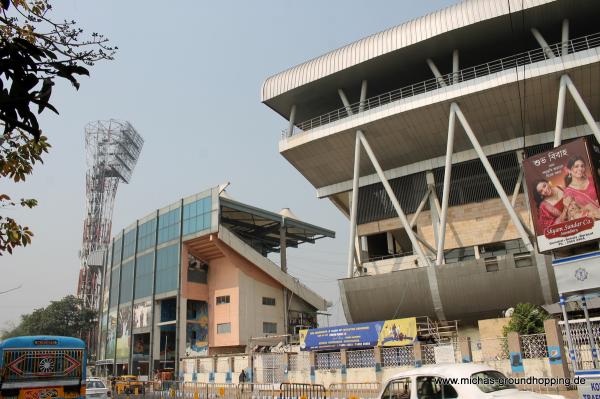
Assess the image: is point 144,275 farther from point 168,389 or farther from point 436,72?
point 436,72

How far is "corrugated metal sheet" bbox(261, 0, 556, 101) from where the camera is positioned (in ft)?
101

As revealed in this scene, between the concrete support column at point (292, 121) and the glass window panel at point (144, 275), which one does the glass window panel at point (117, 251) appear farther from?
the concrete support column at point (292, 121)

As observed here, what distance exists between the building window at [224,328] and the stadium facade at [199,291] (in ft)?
0.32

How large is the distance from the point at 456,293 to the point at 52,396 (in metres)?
25.2

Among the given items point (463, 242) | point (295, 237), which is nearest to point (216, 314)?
point (295, 237)

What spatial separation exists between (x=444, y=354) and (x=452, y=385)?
15.3 m

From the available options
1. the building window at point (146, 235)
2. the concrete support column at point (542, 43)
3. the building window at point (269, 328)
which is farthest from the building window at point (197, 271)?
the concrete support column at point (542, 43)

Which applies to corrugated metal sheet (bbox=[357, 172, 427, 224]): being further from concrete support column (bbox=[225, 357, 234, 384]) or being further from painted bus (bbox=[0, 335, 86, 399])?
painted bus (bbox=[0, 335, 86, 399])

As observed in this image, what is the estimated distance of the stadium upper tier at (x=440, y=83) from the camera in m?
30.4

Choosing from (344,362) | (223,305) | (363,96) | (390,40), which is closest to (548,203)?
(344,362)

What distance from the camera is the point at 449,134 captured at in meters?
32.4

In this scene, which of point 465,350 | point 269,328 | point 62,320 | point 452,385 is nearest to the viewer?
point 452,385

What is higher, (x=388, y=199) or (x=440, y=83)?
(x=440, y=83)

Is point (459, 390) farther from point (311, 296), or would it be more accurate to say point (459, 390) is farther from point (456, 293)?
point (311, 296)
